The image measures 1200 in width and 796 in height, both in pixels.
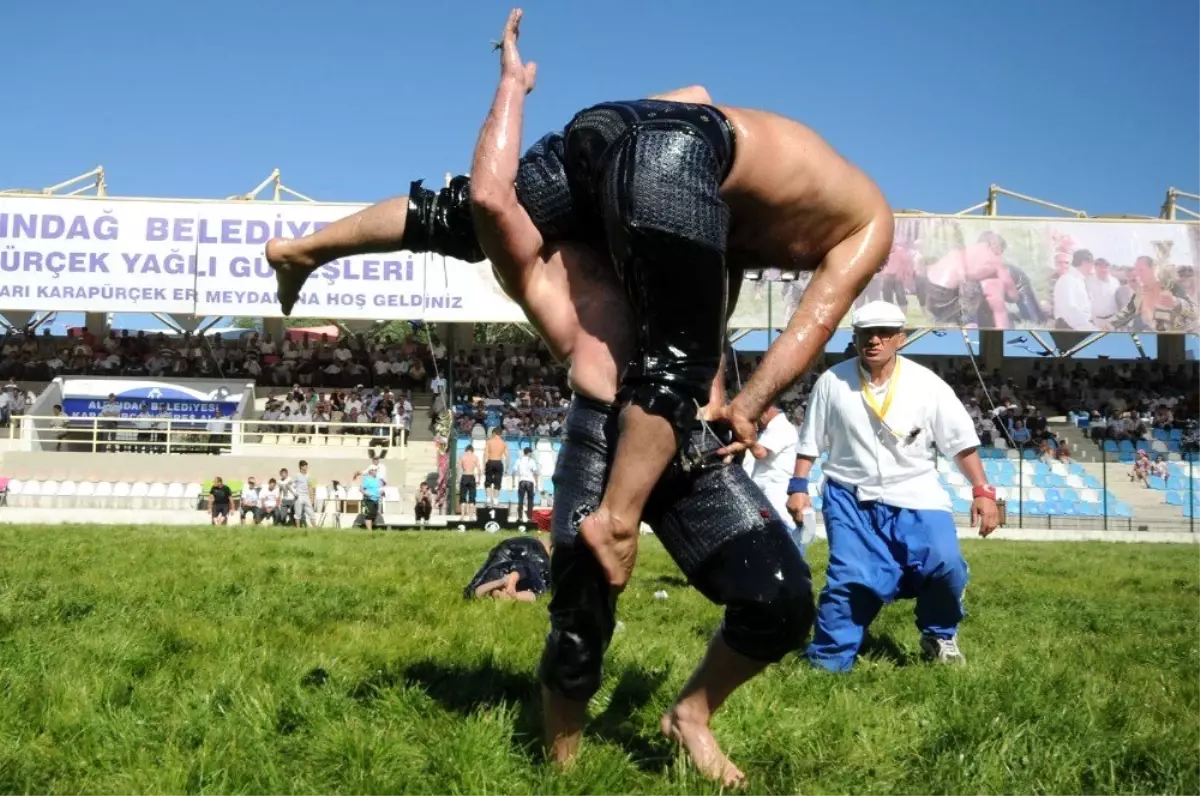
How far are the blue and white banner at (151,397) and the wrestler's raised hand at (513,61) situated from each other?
30419 millimetres

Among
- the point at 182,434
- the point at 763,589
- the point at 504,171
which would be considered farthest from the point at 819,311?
the point at 182,434

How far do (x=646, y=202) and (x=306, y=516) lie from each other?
797 inches

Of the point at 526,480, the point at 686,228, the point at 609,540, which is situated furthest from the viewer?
the point at 526,480

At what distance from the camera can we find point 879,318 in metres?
5.62

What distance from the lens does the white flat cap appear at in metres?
5.59

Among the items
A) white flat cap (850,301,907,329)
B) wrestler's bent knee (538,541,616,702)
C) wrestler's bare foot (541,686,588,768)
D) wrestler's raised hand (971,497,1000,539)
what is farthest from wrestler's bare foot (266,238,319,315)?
wrestler's raised hand (971,497,1000,539)

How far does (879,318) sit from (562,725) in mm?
3510

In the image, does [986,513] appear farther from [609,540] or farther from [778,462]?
[609,540]

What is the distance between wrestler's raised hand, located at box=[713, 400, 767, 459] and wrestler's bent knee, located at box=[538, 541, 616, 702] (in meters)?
0.45

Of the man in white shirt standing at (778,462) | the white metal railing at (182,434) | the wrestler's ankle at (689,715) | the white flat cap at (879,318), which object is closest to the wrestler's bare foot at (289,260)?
the wrestler's ankle at (689,715)

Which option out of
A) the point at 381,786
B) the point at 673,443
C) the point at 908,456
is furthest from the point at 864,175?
the point at 908,456

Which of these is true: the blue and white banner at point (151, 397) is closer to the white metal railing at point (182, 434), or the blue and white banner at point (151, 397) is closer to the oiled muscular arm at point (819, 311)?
the white metal railing at point (182, 434)

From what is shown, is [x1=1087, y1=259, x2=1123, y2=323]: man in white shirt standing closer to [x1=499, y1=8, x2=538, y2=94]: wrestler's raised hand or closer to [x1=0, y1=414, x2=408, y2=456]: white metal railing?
[x1=0, y1=414, x2=408, y2=456]: white metal railing

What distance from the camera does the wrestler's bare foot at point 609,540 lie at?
92.4 inches
